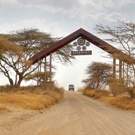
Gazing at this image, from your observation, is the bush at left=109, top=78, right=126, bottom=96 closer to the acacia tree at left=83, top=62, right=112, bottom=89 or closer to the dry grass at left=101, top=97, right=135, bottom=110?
the dry grass at left=101, top=97, right=135, bottom=110

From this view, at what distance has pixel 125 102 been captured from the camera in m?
35.1

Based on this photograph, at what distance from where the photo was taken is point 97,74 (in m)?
70.8

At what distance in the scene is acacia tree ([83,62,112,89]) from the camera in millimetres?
69250

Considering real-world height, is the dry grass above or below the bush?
below

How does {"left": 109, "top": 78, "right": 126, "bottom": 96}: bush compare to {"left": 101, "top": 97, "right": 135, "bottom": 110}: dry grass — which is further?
{"left": 109, "top": 78, "right": 126, "bottom": 96}: bush

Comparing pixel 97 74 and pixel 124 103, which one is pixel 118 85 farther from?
pixel 97 74

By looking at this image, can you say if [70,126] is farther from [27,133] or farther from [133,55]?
[133,55]

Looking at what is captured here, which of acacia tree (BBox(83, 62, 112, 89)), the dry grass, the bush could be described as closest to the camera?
the dry grass

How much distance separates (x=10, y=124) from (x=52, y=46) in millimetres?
33247

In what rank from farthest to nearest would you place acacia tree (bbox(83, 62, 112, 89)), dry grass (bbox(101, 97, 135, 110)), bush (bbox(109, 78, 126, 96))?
1. acacia tree (bbox(83, 62, 112, 89))
2. bush (bbox(109, 78, 126, 96))
3. dry grass (bbox(101, 97, 135, 110))

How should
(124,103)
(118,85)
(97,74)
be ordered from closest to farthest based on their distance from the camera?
(124,103) → (118,85) → (97,74)

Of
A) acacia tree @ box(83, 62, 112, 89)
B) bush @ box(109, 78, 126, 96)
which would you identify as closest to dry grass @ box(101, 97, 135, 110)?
bush @ box(109, 78, 126, 96)

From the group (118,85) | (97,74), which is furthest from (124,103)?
(97,74)

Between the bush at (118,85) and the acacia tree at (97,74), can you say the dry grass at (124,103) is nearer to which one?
the bush at (118,85)
